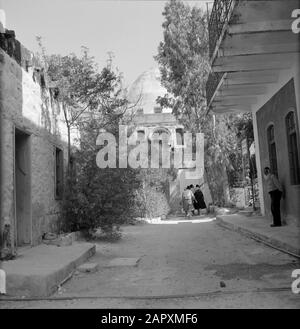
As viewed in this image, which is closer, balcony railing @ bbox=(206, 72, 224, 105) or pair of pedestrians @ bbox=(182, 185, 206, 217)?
balcony railing @ bbox=(206, 72, 224, 105)

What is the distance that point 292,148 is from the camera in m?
10.6

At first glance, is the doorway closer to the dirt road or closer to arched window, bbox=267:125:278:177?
the dirt road

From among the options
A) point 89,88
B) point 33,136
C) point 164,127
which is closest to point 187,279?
point 33,136

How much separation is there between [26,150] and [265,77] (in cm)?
645

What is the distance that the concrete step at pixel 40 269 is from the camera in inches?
213

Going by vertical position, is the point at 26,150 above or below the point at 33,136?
below

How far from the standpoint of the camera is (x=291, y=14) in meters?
7.53

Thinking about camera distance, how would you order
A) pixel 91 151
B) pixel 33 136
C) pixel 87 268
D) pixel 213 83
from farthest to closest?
1. pixel 213 83
2. pixel 91 151
3. pixel 33 136
4. pixel 87 268

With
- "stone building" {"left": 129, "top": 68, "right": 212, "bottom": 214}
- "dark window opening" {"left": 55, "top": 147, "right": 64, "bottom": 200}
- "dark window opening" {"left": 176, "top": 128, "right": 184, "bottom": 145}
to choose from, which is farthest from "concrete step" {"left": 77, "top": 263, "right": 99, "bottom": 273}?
"dark window opening" {"left": 176, "top": 128, "right": 184, "bottom": 145}

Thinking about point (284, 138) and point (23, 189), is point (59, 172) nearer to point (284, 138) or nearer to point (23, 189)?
point (23, 189)

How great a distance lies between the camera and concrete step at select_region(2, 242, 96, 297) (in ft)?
17.8

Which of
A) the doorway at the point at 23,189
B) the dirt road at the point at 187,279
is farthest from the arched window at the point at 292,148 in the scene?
the doorway at the point at 23,189
